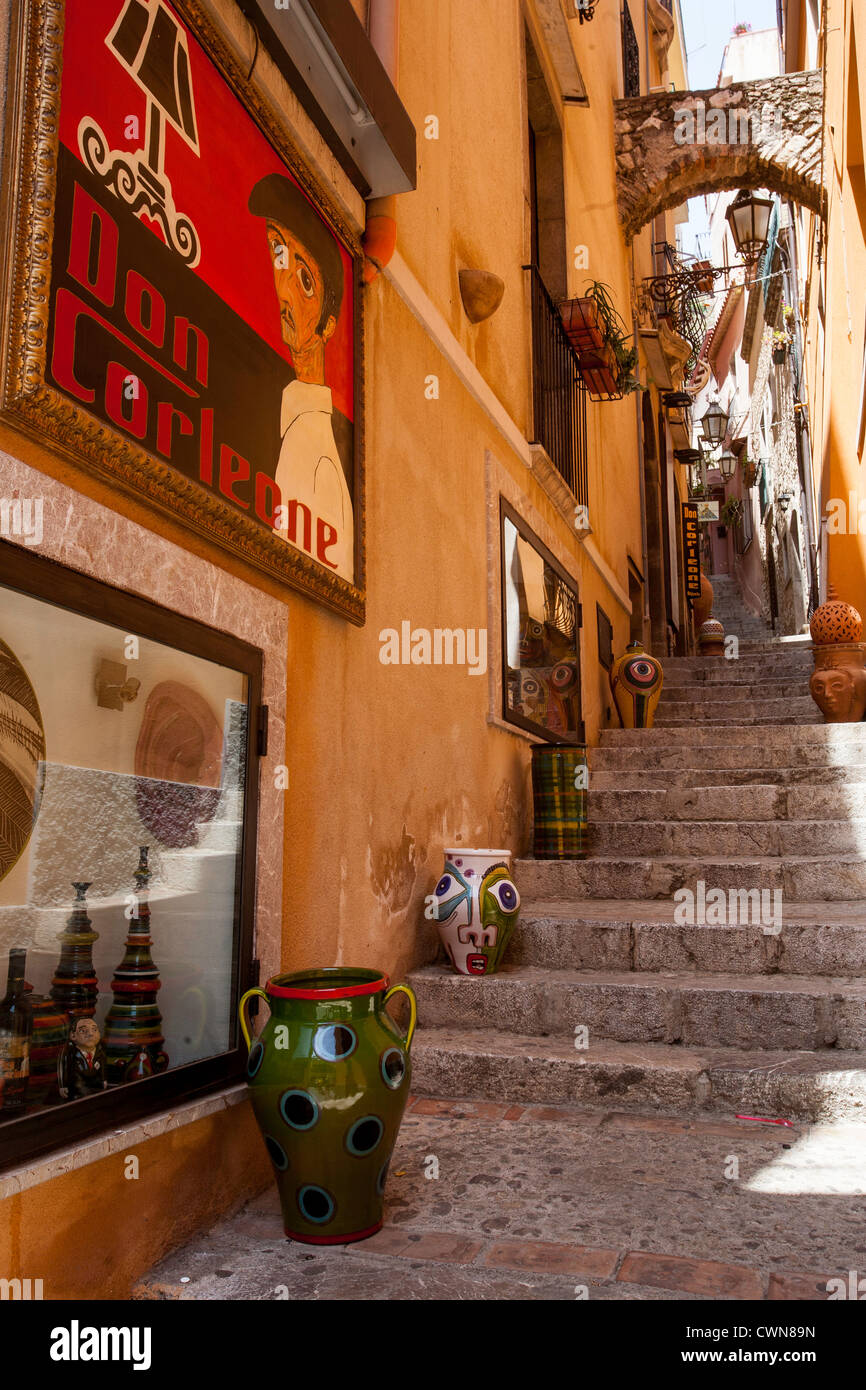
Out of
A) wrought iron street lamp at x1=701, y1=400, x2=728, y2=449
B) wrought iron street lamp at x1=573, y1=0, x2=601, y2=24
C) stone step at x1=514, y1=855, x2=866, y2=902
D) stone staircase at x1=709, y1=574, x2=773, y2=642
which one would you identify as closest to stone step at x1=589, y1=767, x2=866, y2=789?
stone step at x1=514, y1=855, x2=866, y2=902

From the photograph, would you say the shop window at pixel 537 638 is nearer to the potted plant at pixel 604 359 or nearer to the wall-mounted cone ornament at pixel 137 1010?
the potted plant at pixel 604 359

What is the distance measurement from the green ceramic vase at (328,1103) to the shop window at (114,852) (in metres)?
0.22

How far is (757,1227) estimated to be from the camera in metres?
1.92

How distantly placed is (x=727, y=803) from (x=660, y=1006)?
2055 millimetres

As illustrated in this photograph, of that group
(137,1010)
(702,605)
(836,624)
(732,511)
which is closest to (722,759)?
(836,624)

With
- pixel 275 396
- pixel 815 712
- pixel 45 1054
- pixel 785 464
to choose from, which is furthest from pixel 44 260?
pixel 785 464

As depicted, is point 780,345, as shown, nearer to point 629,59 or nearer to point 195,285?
point 629,59

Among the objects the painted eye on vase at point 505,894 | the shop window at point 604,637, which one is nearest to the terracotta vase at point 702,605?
the shop window at point 604,637

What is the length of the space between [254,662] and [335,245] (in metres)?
1.32

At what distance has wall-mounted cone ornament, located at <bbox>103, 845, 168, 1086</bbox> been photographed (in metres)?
1.79

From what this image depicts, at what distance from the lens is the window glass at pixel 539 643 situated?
15.5 feet

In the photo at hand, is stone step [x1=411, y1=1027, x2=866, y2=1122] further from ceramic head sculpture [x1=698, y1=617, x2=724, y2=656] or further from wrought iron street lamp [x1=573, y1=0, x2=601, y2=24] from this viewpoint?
ceramic head sculpture [x1=698, y1=617, x2=724, y2=656]
